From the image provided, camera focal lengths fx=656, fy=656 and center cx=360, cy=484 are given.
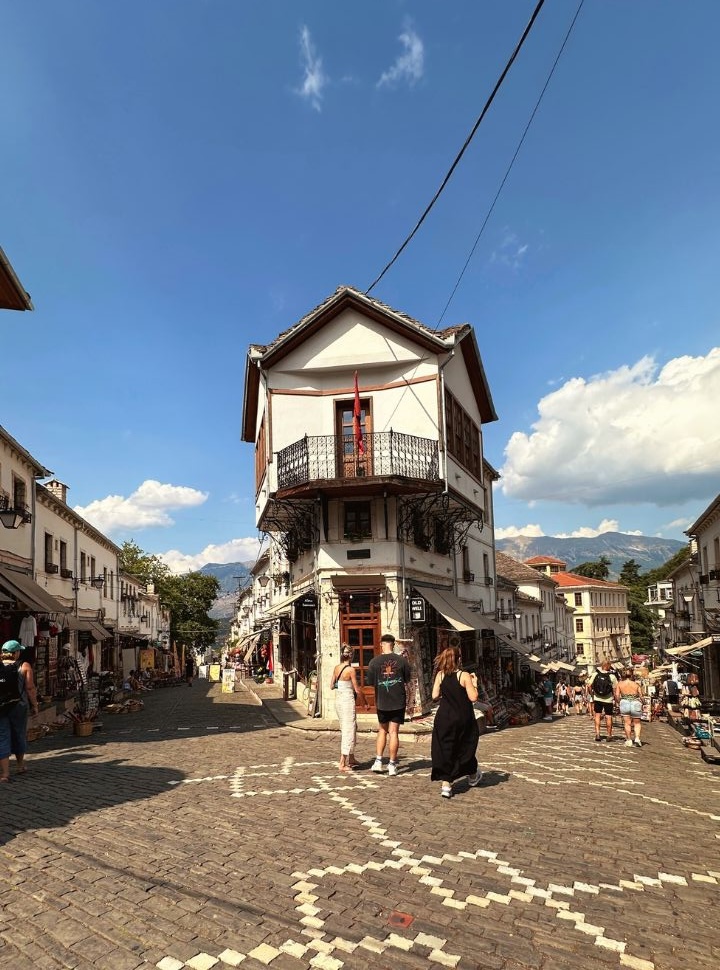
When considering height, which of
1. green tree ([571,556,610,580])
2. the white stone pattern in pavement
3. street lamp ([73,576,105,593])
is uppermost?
green tree ([571,556,610,580])

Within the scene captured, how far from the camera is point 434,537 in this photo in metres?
19.8

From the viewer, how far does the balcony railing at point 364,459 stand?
1683cm

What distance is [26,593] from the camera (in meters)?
16.0

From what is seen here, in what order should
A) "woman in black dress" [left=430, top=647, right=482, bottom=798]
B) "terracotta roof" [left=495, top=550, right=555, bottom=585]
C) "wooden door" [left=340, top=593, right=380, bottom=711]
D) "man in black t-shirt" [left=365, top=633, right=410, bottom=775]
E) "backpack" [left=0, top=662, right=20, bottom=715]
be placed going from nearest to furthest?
"woman in black dress" [left=430, top=647, right=482, bottom=798] → "backpack" [left=0, top=662, right=20, bottom=715] → "man in black t-shirt" [left=365, top=633, right=410, bottom=775] → "wooden door" [left=340, top=593, right=380, bottom=711] → "terracotta roof" [left=495, top=550, right=555, bottom=585]

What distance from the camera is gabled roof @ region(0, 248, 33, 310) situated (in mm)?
12938

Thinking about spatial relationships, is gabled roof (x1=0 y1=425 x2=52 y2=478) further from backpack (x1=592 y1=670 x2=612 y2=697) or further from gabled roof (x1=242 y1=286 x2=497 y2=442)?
backpack (x1=592 y1=670 x2=612 y2=697)

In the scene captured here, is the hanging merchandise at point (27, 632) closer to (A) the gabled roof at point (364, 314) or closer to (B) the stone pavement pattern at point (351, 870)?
(B) the stone pavement pattern at point (351, 870)

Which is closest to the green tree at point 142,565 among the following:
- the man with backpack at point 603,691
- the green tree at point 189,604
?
the green tree at point 189,604

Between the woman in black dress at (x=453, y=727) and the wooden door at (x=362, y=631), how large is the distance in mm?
8233

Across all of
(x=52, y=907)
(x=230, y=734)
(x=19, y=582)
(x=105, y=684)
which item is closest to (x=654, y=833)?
(x=52, y=907)

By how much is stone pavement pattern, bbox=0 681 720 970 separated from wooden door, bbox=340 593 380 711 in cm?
654

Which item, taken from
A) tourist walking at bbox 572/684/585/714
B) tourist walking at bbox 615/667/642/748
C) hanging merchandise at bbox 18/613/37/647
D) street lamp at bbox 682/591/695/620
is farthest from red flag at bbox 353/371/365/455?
street lamp at bbox 682/591/695/620

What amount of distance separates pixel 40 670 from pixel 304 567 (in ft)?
29.3

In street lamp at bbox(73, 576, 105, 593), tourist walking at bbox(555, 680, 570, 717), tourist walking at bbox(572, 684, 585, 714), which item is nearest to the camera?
street lamp at bbox(73, 576, 105, 593)
